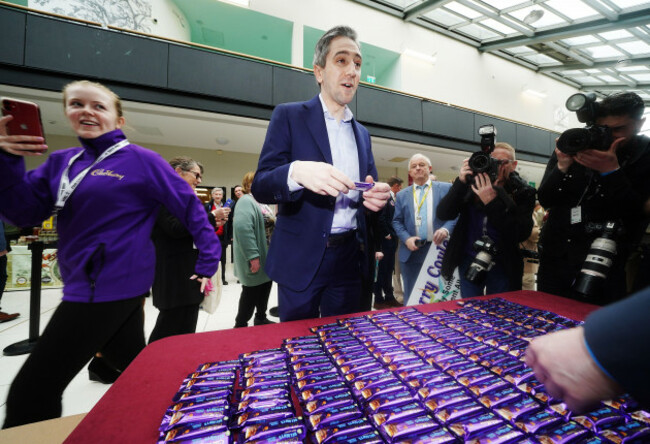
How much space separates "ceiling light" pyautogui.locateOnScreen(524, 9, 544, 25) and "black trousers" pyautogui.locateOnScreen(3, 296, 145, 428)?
30.2 ft

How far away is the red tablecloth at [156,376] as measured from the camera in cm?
41

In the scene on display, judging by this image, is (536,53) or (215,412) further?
(536,53)

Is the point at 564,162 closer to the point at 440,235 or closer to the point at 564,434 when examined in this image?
the point at 440,235

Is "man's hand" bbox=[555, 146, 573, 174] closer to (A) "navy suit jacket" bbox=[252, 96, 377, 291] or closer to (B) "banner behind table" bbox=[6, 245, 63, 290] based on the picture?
(A) "navy suit jacket" bbox=[252, 96, 377, 291]

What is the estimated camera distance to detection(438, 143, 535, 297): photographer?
148cm

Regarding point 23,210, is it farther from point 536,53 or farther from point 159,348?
point 536,53

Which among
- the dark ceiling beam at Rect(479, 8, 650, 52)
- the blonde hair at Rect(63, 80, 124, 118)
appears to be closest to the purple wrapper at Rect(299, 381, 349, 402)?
the blonde hair at Rect(63, 80, 124, 118)

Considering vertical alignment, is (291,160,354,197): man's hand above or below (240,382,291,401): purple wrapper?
above

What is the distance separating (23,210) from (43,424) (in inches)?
28.7

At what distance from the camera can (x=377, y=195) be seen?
93 centimetres

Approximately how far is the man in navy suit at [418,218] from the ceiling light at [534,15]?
22.2 feet

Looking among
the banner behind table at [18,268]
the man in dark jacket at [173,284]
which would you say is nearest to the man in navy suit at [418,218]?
the man in dark jacket at [173,284]

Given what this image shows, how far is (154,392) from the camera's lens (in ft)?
1.66

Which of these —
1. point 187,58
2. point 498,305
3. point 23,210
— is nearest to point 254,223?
point 23,210
